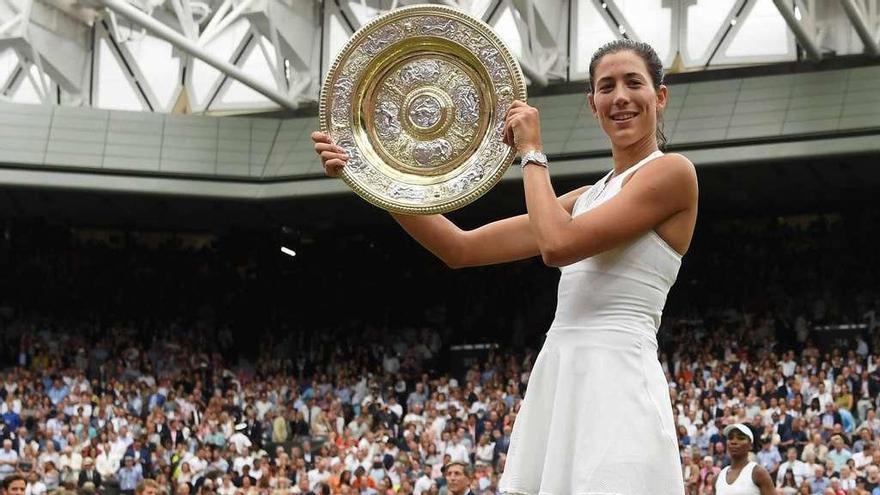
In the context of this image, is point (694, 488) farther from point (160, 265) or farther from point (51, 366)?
point (160, 265)

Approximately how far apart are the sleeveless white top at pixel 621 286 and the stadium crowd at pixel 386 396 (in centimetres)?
1259

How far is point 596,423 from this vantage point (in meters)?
3.11

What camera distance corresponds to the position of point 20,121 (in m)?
28.9

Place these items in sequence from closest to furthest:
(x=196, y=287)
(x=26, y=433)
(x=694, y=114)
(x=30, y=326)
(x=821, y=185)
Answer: (x=26, y=433) < (x=694, y=114) < (x=821, y=185) < (x=30, y=326) < (x=196, y=287)

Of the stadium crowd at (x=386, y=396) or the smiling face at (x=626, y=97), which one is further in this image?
the stadium crowd at (x=386, y=396)

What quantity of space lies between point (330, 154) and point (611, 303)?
111cm

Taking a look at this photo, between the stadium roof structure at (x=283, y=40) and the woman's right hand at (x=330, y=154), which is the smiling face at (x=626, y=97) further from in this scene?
the stadium roof structure at (x=283, y=40)

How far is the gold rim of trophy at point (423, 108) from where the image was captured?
387 centimetres

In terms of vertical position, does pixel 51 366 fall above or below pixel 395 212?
above

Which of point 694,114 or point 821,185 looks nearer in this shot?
point 694,114

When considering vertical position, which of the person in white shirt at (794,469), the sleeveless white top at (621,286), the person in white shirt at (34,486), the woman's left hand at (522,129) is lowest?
the sleeveless white top at (621,286)

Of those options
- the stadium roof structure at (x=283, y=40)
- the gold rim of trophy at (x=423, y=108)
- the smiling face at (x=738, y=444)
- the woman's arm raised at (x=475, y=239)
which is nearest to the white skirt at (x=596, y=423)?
the woman's arm raised at (x=475, y=239)

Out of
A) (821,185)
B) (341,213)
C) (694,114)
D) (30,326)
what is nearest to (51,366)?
(30,326)

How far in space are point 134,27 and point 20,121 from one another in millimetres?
4406
